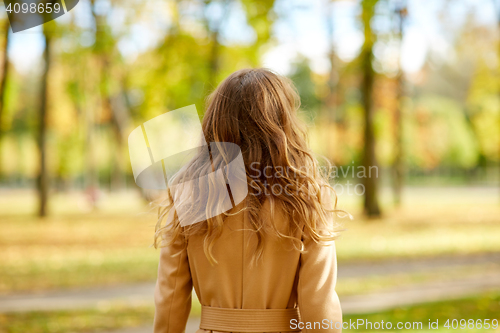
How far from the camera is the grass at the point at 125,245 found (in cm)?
827

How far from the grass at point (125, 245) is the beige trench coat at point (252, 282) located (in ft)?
18.2

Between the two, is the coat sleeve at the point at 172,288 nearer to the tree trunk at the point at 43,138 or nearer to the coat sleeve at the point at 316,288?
the coat sleeve at the point at 316,288

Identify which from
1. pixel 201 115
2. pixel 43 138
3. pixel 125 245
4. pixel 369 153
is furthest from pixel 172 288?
pixel 43 138

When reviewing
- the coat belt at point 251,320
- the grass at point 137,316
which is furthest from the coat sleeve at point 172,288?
the grass at point 137,316

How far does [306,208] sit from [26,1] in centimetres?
606

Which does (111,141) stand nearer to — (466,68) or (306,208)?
(466,68)

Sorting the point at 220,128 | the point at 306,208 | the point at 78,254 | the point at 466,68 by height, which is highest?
the point at 466,68

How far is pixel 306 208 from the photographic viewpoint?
6.08ft

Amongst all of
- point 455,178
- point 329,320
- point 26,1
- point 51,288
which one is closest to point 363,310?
point 329,320

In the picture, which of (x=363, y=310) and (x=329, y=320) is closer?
(x=329, y=320)

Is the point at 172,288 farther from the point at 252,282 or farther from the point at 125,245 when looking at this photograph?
the point at 125,245

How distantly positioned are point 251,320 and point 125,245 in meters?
10.9

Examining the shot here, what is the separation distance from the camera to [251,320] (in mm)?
1934

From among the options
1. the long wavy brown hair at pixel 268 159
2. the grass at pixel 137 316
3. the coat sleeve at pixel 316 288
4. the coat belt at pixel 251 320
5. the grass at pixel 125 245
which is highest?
the long wavy brown hair at pixel 268 159
